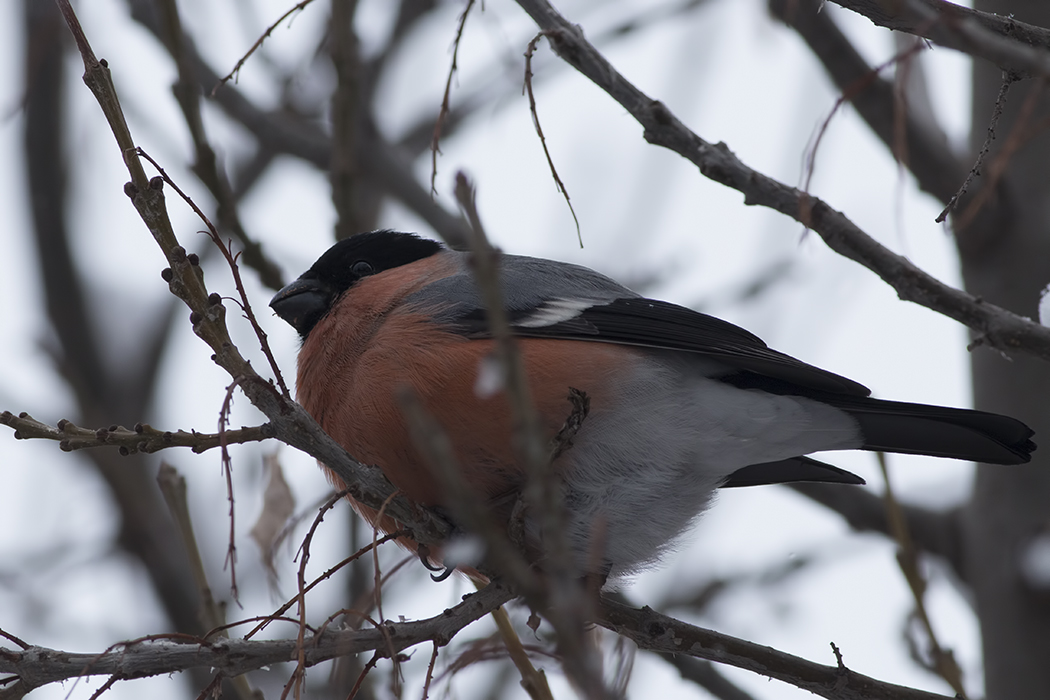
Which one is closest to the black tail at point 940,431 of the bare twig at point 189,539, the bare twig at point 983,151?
the bare twig at point 983,151

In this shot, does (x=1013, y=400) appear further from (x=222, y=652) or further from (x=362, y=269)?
(x=222, y=652)

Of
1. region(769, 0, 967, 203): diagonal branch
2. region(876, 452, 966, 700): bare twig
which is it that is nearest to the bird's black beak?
region(769, 0, 967, 203): diagonal branch

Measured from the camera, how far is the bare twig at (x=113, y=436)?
1.93 metres

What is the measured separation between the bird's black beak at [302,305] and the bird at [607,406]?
226mm

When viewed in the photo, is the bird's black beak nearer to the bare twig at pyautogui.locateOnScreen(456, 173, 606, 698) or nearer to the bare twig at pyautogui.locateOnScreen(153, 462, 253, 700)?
the bare twig at pyautogui.locateOnScreen(153, 462, 253, 700)

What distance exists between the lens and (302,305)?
3.79 m

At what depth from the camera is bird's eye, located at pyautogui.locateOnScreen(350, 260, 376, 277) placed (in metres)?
3.90

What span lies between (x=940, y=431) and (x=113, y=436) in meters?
2.36

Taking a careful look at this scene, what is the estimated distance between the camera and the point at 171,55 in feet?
12.1

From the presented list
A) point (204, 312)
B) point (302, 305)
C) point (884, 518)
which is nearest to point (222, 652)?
point (204, 312)

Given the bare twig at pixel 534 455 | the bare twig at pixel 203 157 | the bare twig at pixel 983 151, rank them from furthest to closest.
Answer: the bare twig at pixel 203 157 < the bare twig at pixel 983 151 < the bare twig at pixel 534 455

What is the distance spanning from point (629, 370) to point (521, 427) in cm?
196

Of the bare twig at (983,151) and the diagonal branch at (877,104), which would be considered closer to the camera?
the bare twig at (983,151)

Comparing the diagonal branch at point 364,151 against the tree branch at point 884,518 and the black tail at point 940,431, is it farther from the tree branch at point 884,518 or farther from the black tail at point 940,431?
the black tail at point 940,431
